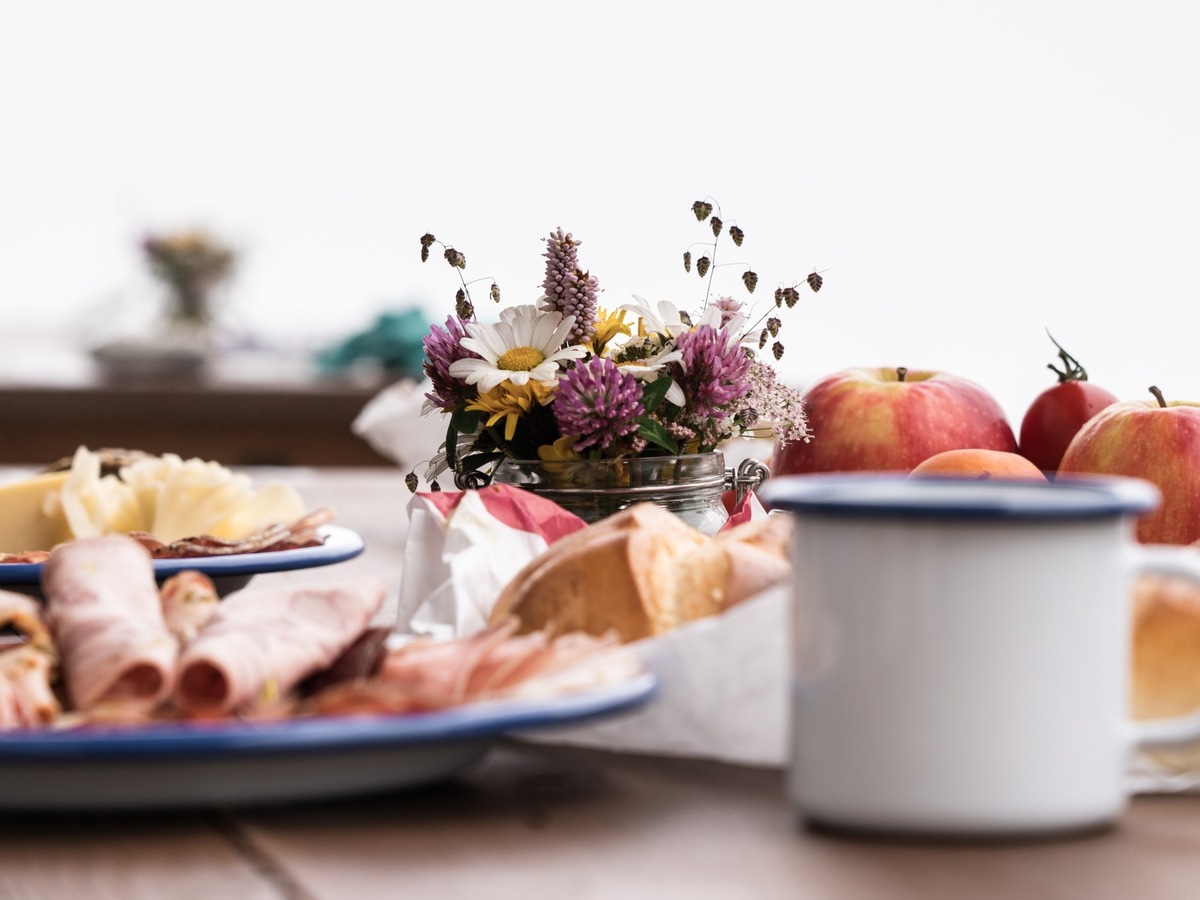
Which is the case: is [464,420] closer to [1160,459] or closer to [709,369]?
[709,369]

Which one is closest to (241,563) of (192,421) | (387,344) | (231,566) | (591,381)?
(231,566)

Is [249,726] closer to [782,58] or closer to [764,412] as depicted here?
[764,412]

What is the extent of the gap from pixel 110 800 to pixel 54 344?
617cm

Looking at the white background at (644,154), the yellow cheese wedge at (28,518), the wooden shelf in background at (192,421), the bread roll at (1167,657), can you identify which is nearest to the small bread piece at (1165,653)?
the bread roll at (1167,657)

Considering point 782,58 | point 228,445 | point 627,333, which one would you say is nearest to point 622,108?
point 782,58

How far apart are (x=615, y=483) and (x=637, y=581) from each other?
239 millimetres

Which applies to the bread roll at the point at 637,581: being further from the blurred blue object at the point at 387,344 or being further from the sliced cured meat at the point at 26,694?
the blurred blue object at the point at 387,344

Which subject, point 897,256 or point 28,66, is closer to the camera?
point 897,256

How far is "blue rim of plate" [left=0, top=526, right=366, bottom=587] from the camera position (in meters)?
0.83

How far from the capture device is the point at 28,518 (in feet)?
3.42

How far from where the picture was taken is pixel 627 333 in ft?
2.82

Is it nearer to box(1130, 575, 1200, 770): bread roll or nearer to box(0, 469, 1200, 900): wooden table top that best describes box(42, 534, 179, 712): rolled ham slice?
box(0, 469, 1200, 900): wooden table top

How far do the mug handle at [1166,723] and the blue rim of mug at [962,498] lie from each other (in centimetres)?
2

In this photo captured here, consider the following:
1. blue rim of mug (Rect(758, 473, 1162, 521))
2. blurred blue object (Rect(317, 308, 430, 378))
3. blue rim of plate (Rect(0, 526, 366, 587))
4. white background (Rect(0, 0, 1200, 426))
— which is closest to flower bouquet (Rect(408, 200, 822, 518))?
blue rim of plate (Rect(0, 526, 366, 587))
